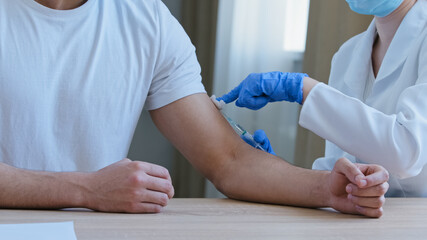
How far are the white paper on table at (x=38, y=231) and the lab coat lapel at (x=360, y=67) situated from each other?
107 cm

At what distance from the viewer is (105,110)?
1.41 m

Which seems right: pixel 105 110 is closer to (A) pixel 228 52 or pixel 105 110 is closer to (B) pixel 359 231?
(B) pixel 359 231

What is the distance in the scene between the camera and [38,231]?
0.85 m

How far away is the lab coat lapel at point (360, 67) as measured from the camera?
5.43 ft

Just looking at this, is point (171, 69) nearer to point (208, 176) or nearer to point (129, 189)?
point (208, 176)

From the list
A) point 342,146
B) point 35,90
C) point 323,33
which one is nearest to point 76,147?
point 35,90

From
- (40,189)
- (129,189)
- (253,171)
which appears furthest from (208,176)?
(40,189)

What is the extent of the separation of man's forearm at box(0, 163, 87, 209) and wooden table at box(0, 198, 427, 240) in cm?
3

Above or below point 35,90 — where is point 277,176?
below

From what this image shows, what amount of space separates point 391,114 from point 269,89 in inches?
13.7

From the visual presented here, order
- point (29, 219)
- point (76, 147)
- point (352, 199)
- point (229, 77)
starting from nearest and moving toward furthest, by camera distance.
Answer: point (29, 219), point (352, 199), point (76, 147), point (229, 77)

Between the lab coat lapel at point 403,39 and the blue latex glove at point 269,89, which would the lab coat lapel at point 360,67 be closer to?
the lab coat lapel at point 403,39

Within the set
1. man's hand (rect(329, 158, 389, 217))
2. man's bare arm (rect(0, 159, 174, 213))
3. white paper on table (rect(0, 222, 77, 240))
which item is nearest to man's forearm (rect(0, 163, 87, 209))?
man's bare arm (rect(0, 159, 174, 213))

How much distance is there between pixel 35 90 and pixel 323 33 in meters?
1.59
